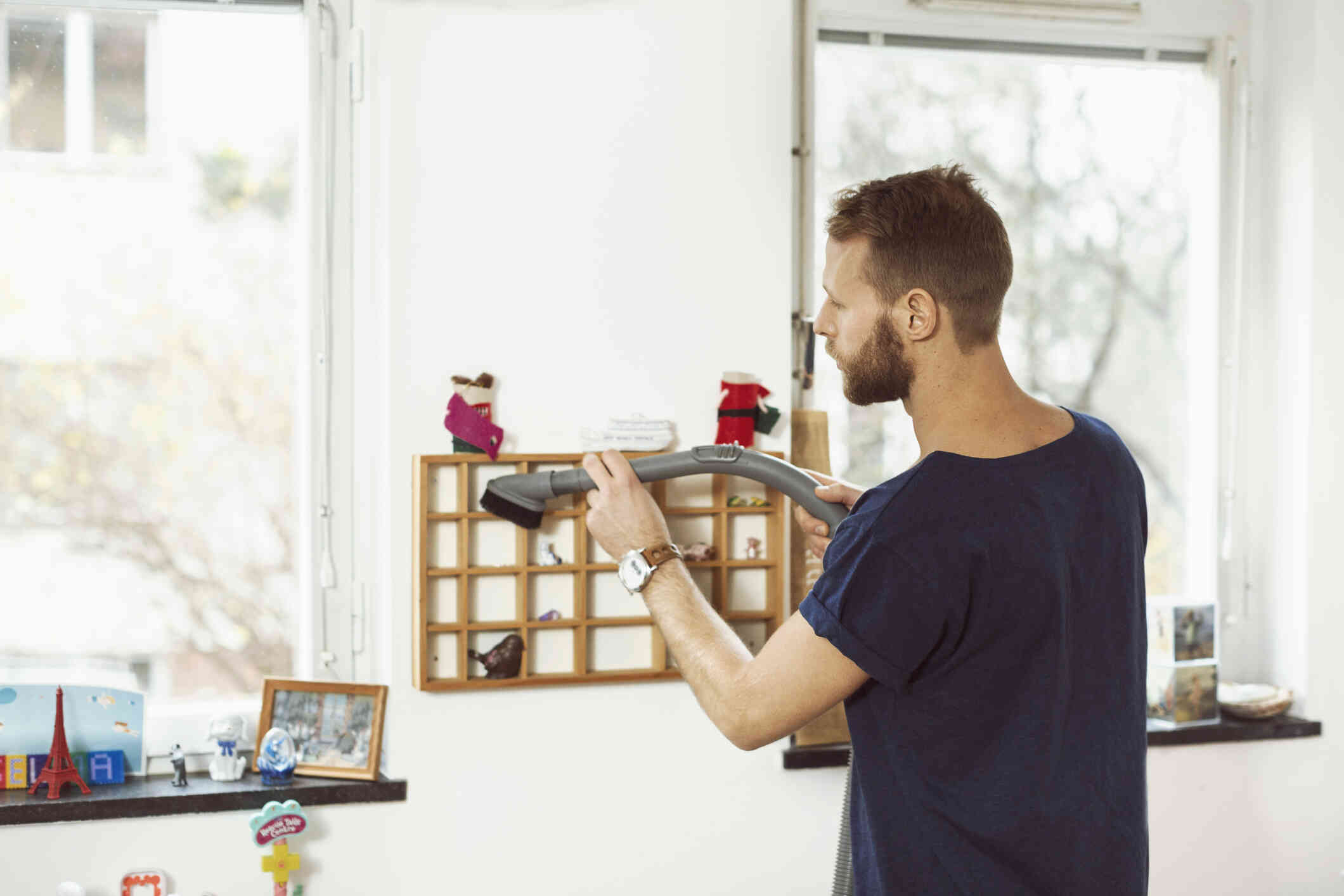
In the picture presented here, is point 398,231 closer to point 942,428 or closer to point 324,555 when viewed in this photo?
point 324,555

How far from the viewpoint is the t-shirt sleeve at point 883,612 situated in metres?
1.04

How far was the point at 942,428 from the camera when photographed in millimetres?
1122

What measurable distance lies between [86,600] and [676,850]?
1027 millimetres

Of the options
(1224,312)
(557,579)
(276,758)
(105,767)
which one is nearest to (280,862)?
(276,758)

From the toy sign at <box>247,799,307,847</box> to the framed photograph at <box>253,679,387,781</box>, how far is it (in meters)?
0.10

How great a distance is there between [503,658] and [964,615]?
0.93 metres

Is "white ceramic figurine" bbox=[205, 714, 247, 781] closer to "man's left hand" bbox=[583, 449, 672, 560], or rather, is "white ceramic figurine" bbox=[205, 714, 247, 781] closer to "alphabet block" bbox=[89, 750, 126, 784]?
"alphabet block" bbox=[89, 750, 126, 784]

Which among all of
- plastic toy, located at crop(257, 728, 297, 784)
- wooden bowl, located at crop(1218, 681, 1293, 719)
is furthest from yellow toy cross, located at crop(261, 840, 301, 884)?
wooden bowl, located at crop(1218, 681, 1293, 719)

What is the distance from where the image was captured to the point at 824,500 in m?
1.53

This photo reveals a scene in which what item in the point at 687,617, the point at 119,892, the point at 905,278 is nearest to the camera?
the point at 905,278

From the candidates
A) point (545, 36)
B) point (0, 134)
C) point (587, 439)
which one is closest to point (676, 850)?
point (587, 439)

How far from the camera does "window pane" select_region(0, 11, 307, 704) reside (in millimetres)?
1839

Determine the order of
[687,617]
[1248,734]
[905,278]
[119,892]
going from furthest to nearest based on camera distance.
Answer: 1. [1248,734]
2. [119,892]
3. [687,617]
4. [905,278]

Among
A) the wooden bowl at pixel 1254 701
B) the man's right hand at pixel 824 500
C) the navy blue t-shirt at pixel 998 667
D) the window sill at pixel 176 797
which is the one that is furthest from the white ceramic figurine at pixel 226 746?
the wooden bowl at pixel 1254 701
